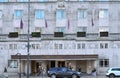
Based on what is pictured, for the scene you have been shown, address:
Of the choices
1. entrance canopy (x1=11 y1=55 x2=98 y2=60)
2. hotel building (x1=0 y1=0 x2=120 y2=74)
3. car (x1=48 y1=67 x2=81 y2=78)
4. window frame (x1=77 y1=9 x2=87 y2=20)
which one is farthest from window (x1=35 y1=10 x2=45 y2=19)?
car (x1=48 y1=67 x2=81 y2=78)

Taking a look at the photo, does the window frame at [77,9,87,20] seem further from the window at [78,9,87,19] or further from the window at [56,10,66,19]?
the window at [56,10,66,19]

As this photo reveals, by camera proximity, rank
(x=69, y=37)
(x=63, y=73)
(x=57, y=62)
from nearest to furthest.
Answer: (x=63, y=73) < (x=69, y=37) < (x=57, y=62)

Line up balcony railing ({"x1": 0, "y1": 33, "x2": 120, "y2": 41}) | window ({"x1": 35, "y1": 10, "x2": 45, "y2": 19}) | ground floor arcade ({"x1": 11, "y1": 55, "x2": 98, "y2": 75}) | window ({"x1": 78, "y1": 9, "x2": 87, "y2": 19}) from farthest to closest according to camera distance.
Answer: window ({"x1": 35, "y1": 10, "x2": 45, "y2": 19})
window ({"x1": 78, "y1": 9, "x2": 87, "y2": 19})
balcony railing ({"x1": 0, "y1": 33, "x2": 120, "y2": 41})
ground floor arcade ({"x1": 11, "y1": 55, "x2": 98, "y2": 75})

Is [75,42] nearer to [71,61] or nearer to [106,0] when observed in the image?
[71,61]

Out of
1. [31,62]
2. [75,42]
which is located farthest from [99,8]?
[31,62]

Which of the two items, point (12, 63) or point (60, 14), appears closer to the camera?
point (12, 63)

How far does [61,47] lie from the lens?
8288 centimetres

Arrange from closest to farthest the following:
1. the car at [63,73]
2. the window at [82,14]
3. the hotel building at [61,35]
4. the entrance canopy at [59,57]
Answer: the car at [63,73], the entrance canopy at [59,57], the hotel building at [61,35], the window at [82,14]

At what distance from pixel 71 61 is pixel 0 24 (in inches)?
614

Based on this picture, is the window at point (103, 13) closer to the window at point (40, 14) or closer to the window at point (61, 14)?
the window at point (61, 14)

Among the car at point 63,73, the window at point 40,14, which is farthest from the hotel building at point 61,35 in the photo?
the car at point 63,73

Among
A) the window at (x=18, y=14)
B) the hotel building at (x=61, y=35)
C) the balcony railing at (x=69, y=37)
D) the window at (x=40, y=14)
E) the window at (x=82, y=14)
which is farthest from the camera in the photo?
the window at (x=18, y=14)

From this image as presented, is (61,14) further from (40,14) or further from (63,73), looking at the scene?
(63,73)

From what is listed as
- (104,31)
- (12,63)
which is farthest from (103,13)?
(12,63)
